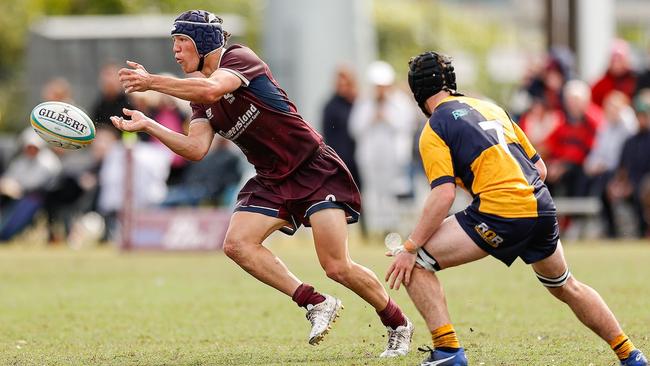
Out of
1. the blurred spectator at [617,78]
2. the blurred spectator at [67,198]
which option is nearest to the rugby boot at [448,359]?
the blurred spectator at [617,78]

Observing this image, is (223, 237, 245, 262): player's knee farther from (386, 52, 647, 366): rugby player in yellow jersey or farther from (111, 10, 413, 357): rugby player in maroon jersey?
(386, 52, 647, 366): rugby player in yellow jersey

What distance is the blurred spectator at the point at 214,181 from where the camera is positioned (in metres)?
18.4

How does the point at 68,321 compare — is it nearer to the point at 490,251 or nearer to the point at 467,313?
the point at 467,313

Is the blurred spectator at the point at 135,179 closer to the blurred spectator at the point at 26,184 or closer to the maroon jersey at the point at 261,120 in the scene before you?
the blurred spectator at the point at 26,184

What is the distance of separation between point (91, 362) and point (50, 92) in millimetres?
12149

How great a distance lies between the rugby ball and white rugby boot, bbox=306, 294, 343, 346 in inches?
68.2

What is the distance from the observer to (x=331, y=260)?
8.29 metres

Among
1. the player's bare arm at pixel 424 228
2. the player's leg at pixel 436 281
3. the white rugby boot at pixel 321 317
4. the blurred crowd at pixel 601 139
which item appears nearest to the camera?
the player's bare arm at pixel 424 228

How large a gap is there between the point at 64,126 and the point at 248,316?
267 cm

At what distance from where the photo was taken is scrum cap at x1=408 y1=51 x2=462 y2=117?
748cm

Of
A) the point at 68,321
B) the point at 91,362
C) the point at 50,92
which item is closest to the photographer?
the point at 91,362

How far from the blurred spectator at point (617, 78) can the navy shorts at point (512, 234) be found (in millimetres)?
12155

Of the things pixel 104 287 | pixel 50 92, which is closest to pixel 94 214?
pixel 50 92

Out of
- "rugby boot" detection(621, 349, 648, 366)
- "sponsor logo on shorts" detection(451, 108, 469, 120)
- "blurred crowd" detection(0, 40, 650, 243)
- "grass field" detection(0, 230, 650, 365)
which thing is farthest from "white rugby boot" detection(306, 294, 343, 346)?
"blurred crowd" detection(0, 40, 650, 243)
